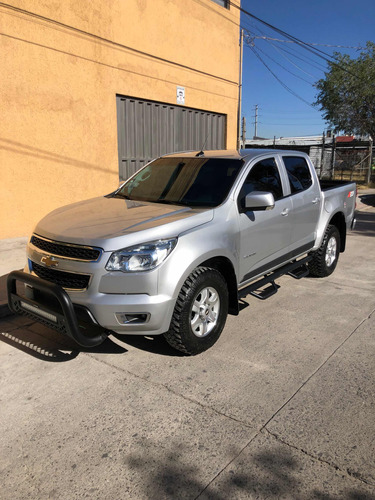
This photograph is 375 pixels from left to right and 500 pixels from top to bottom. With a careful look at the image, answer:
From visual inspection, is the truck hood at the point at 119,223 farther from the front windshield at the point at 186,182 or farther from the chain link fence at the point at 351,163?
the chain link fence at the point at 351,163

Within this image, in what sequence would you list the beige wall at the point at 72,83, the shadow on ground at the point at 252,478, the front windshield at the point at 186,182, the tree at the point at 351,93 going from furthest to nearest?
the tree at the point at 351,93 < the beige wall at the point at 72,83 < the front windshield at the point at 186,182 < the shadow on ground at the point at 252,478

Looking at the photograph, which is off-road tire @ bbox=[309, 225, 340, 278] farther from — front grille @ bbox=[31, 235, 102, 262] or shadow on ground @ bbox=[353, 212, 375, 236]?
shadow on ground @ bbox=[353, 212, 375, 236]

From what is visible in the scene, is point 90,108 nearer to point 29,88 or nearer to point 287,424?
point 29,88

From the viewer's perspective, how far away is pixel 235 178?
4.20 m

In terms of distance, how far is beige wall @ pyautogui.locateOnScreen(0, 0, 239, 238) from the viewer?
749 cm

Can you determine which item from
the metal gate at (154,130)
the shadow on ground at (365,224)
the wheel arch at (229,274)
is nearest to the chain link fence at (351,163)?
the shadow on ground at (365,224)

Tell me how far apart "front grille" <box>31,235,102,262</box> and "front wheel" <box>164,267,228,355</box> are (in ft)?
2.52

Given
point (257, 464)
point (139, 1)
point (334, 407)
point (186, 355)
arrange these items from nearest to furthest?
1. point (257, 464)
2. point (334, 407)
3. point (186, 355)
4. point (139, 1)

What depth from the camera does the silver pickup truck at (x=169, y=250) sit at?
3189 millimetres

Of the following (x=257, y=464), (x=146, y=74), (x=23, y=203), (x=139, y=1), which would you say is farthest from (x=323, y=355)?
(x=139, y=1)

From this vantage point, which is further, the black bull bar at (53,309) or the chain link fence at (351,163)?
the chain link fence at (351,163)

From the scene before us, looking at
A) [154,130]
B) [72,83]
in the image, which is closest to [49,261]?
[72,83]

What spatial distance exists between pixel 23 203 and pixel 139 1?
532cm

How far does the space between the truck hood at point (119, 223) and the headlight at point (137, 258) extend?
0.17ft
